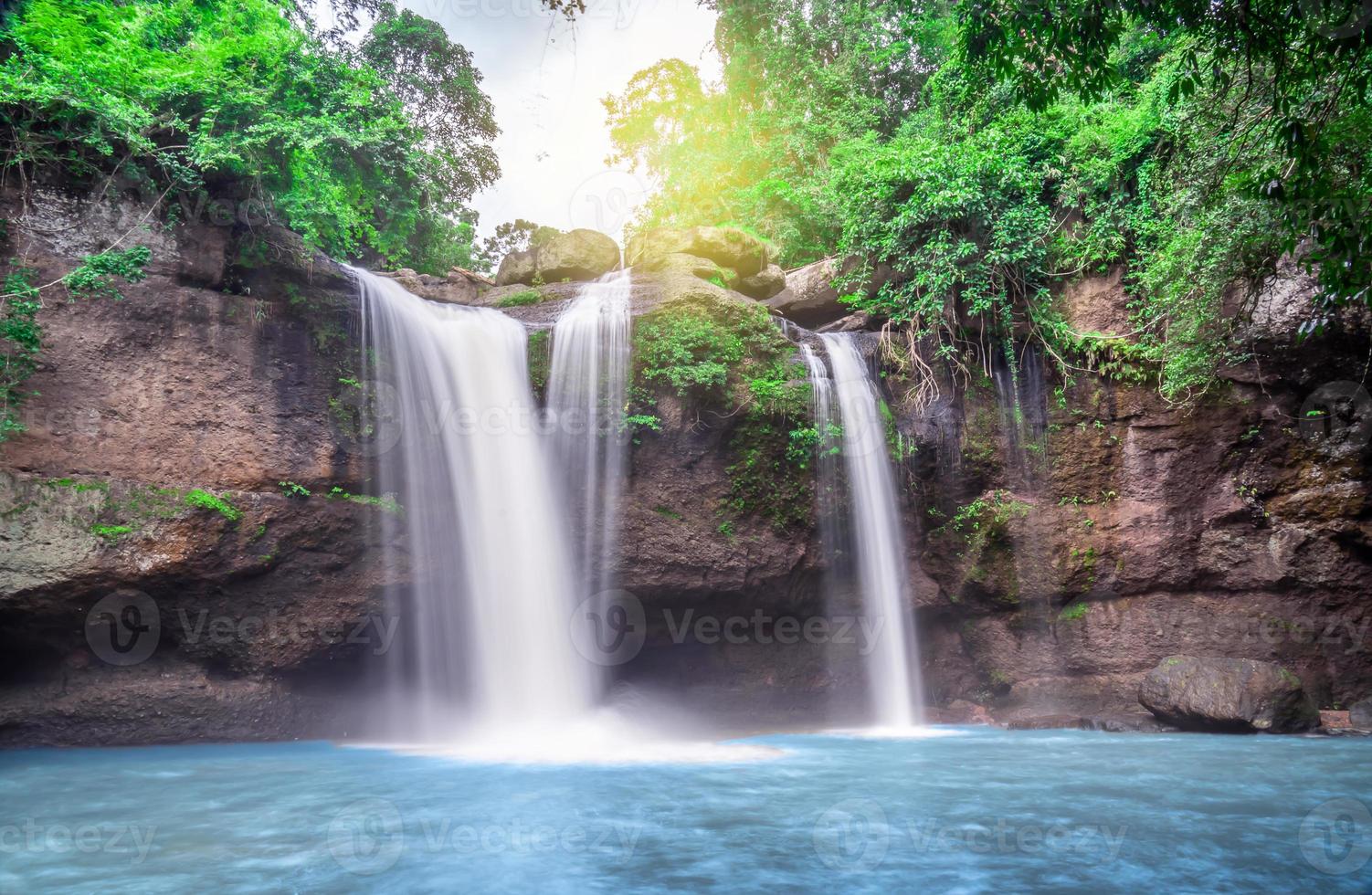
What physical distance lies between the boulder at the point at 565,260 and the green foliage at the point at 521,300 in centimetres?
195

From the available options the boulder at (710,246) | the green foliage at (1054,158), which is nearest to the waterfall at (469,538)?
the boulder at (710,246)

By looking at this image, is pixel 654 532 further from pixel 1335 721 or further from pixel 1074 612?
pixel 1335 721

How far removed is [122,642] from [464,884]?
710 cm

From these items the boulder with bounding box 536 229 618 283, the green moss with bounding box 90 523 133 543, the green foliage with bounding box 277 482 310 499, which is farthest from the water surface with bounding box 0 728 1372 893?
the boulder with bounding box 536 229 618 283

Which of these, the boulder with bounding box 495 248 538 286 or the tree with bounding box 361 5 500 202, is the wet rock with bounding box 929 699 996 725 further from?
the tree with bounding box 361 5 500 202

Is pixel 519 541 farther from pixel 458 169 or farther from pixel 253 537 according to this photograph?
pixel 458 169

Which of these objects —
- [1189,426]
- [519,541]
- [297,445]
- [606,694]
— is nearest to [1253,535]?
[1189,426]

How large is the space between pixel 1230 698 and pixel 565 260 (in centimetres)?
1335

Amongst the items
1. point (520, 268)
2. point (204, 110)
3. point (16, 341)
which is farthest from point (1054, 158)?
point (16, 341)

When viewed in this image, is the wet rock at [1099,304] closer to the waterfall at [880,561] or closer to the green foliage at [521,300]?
the waterfall at [880,561]

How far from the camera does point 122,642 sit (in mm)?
8977

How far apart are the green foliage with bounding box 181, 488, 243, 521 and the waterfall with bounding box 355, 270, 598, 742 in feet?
6.18

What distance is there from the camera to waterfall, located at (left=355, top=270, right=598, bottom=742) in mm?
10641

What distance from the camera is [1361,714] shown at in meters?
9.98
